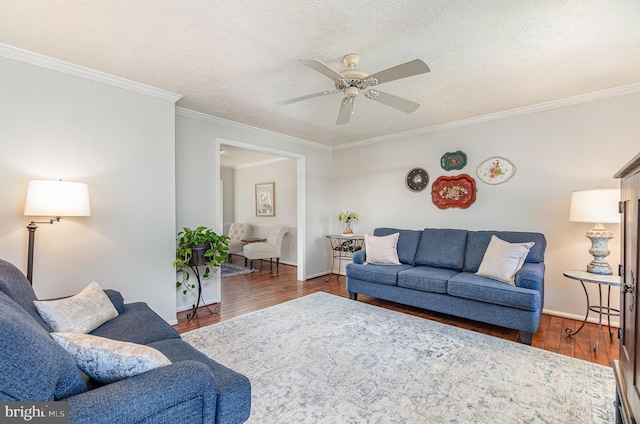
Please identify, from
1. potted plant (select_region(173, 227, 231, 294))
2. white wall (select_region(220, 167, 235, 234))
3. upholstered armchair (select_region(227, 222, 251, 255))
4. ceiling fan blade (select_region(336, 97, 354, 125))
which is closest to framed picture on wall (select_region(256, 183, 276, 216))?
upholstered armchair (select_region(227, 222, 251, 255))

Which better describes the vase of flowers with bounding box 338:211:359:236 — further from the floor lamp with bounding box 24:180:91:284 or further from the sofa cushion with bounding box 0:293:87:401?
the sofa cushion with bounding box 0:293:87:401

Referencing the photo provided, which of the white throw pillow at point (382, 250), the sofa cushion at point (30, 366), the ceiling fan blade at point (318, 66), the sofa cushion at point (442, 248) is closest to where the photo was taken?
the sofa cushion at point (30, 366)

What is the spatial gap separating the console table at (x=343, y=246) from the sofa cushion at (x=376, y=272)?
0.97m

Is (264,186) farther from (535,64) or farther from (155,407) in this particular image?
(155,407)

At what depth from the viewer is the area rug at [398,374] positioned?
1787 millimetres

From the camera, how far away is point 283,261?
6922 millimetres

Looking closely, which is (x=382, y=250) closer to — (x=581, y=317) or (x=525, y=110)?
(x=581, y=317)

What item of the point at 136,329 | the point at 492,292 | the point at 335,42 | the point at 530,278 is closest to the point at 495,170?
the point at 530,278

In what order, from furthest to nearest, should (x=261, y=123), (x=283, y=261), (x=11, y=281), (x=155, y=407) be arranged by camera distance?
(x=283, y=261)
(x=261, y=123)
(x=11, y=281)
(x=155, y=407)

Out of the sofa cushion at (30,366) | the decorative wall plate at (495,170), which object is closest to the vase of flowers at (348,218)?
the decorative wall plate at (495,170)

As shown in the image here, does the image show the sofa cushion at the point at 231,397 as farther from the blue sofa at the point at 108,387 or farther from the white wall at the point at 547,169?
the white wall at the point at 547,169

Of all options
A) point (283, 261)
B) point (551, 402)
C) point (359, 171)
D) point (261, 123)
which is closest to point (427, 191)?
point (359, 171)

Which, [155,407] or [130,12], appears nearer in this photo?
[155,407]

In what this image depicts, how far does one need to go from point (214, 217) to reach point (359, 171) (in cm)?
267
